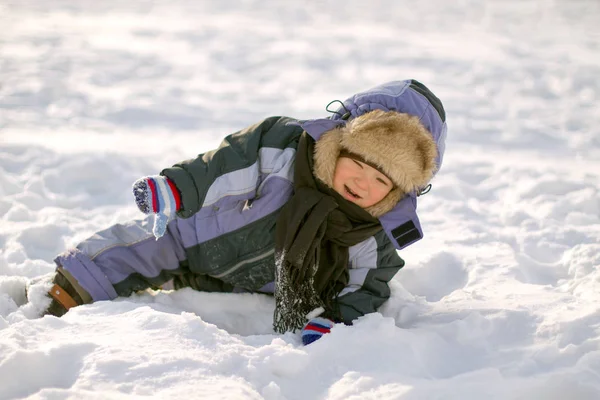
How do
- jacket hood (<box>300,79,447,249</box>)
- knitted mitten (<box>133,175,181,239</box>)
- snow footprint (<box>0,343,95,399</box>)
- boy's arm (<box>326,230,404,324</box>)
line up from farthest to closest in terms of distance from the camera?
1. boy's arm (<box>326,230,404,324</box>)
2. jacket hood (<box>300,79,447,249</box>)
3. knitted mitten (<box>133,175,181,239</box>)
4. snow footprint (<box>0,343,95,399</box>)

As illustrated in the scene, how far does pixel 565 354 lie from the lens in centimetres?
174

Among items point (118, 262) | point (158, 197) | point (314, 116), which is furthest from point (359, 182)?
point (314, 116)

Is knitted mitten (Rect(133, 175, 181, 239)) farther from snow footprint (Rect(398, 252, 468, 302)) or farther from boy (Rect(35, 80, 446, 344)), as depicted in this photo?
snow footprint (Rect(398, 252, 468, 302))

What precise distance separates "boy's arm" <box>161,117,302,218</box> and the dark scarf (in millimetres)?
117

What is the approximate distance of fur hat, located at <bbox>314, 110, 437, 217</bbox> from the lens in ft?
6.64

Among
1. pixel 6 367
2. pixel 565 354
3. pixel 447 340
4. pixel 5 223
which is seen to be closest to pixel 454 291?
pixel 447 340

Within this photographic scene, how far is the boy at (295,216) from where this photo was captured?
2055 mm

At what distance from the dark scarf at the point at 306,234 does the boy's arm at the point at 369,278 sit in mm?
73

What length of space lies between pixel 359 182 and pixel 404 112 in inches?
10.6

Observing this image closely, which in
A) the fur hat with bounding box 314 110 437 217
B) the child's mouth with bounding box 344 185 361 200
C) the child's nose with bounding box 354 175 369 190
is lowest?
the child's mouth with bounding box 344 185 361 200

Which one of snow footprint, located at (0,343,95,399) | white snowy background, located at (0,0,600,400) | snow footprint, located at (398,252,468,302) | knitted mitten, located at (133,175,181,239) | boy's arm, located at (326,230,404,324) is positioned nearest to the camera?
snow footprint, located at (0,343,95,399)

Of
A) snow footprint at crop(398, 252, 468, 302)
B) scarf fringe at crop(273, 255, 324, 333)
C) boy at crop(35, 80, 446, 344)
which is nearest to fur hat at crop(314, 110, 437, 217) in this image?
boy at crop(35, 80, 446, 344)

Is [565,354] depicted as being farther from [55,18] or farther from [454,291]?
[55,18]

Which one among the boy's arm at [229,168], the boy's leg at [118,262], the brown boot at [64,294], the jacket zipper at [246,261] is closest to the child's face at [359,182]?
the boy's arm at [229,168]
